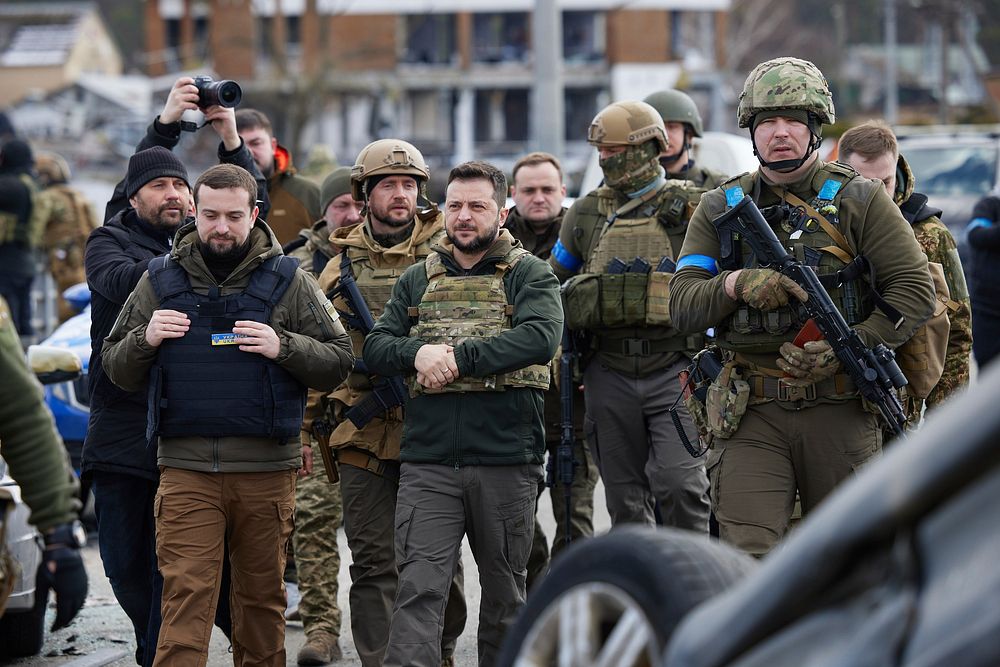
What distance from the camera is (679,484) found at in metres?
6.59

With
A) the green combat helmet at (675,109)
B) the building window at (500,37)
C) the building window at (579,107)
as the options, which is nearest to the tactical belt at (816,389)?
the green combat helmet at (675,109)

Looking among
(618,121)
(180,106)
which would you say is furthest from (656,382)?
(180,106)

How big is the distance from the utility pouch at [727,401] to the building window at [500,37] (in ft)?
195

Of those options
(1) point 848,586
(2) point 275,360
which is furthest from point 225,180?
(1) point 848,586

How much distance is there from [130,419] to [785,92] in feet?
8.92

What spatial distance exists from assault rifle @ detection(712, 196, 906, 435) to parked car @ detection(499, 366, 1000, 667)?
2050 millimetres

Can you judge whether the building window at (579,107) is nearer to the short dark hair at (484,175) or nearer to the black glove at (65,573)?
the short dark hair at (484,175)

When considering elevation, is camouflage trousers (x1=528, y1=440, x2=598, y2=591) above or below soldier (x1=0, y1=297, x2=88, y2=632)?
below

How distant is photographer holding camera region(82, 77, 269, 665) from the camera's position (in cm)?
581

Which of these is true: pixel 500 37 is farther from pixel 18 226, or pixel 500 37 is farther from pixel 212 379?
pixel 212 379

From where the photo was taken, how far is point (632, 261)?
21.7ft

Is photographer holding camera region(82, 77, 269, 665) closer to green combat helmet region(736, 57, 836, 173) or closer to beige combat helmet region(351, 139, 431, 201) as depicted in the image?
beige combat helmet region(351, 139, 431, 201)

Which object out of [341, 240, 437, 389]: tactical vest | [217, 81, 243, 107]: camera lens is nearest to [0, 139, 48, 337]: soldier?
[217, 81, 243, 107]: camera lens

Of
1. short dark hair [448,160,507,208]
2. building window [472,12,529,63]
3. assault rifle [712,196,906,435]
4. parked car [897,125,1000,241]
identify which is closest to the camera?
assault rifle [712,196,906,435]
